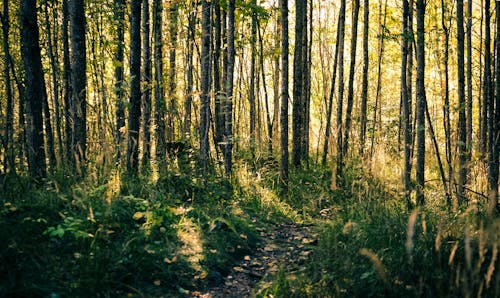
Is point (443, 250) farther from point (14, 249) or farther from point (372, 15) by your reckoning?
point (372, 15)

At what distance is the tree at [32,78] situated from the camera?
19.9 feet

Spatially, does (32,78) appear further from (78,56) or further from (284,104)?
(284,104)

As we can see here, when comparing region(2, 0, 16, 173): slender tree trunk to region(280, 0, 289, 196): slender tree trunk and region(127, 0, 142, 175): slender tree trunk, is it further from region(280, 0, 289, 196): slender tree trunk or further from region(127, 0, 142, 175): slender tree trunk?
region(280, 0, 289, 196): slender tree trunk

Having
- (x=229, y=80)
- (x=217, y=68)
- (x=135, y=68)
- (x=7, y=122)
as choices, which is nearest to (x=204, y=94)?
(x=229, y=80)

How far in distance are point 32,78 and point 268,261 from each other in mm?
4530

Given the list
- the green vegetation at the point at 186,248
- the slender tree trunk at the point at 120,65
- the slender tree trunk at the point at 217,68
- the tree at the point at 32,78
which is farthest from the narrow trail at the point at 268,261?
the slender tree trunk at the point at 217,68

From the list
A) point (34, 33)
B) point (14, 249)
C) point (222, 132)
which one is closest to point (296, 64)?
point (222, 132)

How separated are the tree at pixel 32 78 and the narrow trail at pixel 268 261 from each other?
346 cm

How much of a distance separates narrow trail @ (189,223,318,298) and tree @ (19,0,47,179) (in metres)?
3.46

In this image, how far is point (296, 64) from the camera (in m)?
9.48

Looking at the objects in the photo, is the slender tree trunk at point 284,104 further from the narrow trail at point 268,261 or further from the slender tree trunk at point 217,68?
the slender tree trunk at point 217,68

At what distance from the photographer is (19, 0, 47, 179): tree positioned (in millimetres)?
6059

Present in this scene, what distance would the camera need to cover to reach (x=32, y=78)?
621cm

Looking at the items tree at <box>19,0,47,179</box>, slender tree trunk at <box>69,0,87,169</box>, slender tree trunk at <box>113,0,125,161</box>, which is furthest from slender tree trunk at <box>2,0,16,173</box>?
slender tree trunk at <box>113,0,125,161</box>
